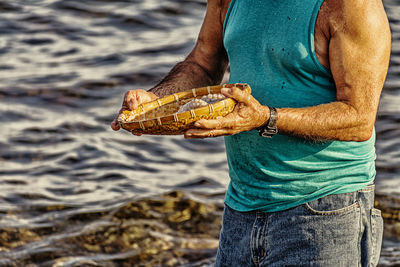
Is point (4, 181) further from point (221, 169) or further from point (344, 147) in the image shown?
point (344, 147)

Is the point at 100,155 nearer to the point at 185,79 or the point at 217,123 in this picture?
the point at 185,79

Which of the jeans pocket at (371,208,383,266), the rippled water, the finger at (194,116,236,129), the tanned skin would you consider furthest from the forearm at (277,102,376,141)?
the rippled water

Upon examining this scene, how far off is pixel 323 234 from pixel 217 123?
2.33 feet

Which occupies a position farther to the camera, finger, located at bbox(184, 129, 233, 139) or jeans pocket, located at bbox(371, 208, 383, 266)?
jeans pocket, located at bbox(371, 208, 383, 266)

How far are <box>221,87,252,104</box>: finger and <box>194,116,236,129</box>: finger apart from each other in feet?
0.28

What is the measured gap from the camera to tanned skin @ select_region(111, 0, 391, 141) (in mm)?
2551

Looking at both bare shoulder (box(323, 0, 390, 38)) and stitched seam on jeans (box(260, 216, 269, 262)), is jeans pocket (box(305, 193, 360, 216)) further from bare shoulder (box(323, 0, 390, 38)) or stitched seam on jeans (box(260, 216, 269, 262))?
bare shoulder (box(323, 0, 390, 38))

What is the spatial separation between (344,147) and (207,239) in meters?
3.10

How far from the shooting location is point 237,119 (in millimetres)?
2521

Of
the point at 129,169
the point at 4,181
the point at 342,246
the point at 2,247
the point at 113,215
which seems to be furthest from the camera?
the point at 129,169

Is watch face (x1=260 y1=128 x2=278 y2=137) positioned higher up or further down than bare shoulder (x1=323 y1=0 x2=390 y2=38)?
further down

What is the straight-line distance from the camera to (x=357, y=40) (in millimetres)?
2576

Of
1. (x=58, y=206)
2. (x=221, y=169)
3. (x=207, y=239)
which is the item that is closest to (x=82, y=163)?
(x=58, y=206)

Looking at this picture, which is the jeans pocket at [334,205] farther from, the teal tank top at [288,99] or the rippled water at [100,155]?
the rippled water at [100,155]
